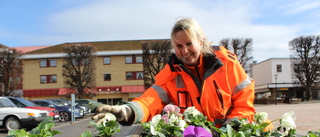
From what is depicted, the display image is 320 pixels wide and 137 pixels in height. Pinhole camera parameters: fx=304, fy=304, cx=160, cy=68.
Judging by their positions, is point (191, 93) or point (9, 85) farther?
point (9, 85)

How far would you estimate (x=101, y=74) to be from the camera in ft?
145

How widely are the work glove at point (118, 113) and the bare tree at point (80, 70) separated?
38.0 m

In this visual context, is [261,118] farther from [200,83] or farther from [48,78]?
[48,78]

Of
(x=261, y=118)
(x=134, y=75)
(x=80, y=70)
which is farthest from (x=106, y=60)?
(x=261, y=118)

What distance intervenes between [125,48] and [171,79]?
4423 cm

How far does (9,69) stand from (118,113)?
38717 mm

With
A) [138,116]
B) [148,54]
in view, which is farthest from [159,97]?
[148,54]

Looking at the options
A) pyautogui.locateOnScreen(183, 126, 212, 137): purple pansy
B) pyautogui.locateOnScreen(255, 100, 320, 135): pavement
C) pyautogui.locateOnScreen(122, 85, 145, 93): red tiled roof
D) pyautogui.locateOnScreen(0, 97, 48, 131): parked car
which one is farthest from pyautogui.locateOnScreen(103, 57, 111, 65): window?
pyautogui.locateOnScreen(183, 126, 212, 137): purple pansy

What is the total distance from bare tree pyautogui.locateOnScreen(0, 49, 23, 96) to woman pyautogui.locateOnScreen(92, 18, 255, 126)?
37740mm

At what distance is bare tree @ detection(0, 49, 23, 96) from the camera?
35625 mm

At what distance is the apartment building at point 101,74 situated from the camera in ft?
143

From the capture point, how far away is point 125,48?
46.0 meters

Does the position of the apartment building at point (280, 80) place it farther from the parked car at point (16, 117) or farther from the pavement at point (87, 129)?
the parked car at point (16, 117)

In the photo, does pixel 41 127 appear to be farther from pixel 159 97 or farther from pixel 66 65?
pixel 66 65
